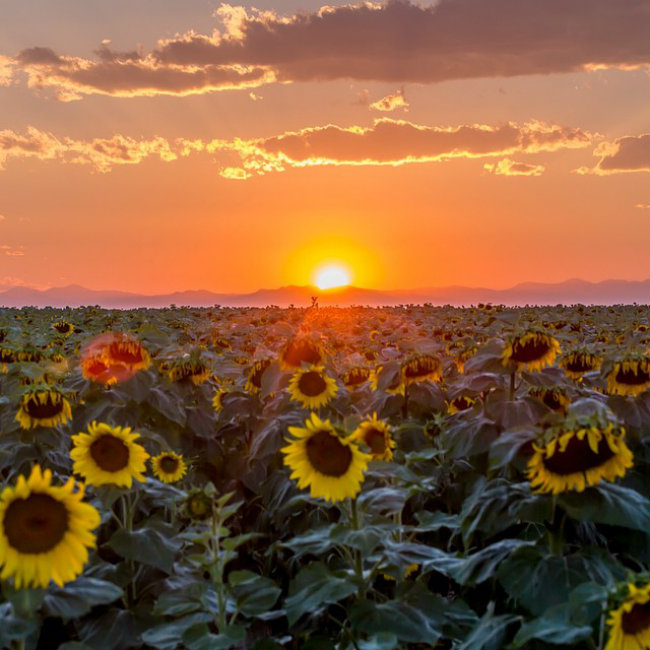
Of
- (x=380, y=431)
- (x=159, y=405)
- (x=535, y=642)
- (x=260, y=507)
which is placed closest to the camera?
(x=535, y=642)

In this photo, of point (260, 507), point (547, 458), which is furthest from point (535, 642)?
point (260, 507)

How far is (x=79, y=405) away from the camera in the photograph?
5941mm

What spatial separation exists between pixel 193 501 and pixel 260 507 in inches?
107

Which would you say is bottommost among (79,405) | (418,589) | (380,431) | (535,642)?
(535,642)

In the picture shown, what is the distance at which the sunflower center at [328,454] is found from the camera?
12.8 ft

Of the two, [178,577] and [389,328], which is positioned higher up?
[389,328]

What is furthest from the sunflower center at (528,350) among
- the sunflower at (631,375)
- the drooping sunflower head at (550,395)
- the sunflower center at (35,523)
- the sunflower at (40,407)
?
the sunflower at (40,407)

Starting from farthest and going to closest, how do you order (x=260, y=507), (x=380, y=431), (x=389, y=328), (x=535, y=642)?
(x=389, y=328) → (x=260, y=507) → (x=380, y=431) → (x=535, y=642)

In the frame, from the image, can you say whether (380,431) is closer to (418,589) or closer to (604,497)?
(418,589)

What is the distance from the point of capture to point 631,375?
5.38m

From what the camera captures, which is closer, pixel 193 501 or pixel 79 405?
pixel 193 501

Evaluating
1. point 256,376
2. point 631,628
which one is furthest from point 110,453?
point 631,628

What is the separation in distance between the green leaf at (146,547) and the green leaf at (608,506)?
205 cm

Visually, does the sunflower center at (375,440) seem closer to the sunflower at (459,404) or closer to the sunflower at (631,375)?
the sunflower at (459,404)
